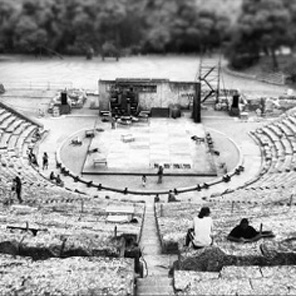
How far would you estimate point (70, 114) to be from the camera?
35.5m

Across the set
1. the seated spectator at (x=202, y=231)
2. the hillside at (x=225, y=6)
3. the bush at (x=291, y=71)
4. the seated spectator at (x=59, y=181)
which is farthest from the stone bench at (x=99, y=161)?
the hillside at (x=225, y=6)

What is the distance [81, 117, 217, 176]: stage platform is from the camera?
2622 cm

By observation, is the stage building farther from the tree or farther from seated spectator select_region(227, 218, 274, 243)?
seated spectator select_region(227, 218, 274, 243)

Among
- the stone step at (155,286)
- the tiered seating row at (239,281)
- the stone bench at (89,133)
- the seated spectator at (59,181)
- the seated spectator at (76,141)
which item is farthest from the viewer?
the stone bench at (89,133)

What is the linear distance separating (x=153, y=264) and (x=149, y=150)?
15421 mm

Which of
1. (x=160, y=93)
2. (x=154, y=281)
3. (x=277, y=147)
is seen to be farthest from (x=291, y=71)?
(x=154, y=281)

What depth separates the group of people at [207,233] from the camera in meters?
12.3

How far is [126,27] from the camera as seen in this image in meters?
57.4

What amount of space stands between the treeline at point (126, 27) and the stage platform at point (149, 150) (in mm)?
22577

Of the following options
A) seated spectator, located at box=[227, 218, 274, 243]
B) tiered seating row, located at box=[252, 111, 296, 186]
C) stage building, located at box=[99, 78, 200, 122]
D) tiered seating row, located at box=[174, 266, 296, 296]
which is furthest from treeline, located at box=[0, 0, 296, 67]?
tiered seating row, located at box=[174, 266, 296, 296]

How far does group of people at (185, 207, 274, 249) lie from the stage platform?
12715 mm

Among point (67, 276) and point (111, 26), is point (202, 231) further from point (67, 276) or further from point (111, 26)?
point (111, 26)

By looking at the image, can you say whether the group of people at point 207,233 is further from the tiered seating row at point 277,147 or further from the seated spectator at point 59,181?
the seated spectator at point 59,181

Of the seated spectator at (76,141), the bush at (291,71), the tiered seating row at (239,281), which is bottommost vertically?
the seated spectator at (76,141)
